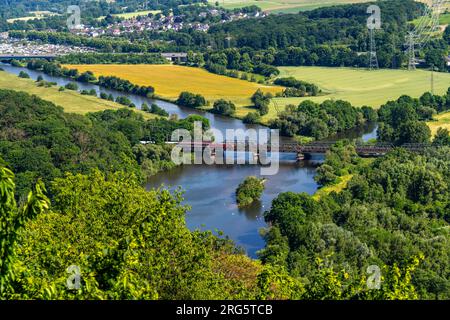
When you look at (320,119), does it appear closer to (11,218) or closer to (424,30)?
(424,30)

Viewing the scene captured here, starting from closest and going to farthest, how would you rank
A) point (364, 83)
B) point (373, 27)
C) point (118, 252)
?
point (118, 252)
point (364, 83)
point (373, 27)

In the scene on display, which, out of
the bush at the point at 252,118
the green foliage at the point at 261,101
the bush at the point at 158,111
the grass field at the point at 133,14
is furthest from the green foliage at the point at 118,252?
the grass field at the point at 133,14

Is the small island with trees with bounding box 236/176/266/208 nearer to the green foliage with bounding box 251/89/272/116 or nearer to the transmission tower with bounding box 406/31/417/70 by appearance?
the green foliage with bounding box 251/89/272/116

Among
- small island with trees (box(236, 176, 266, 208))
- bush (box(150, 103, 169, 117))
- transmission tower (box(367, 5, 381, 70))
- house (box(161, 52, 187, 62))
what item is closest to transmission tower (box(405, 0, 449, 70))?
transmission tower (box(367, 5, 381, 70))

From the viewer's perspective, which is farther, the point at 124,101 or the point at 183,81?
the point at 183,81

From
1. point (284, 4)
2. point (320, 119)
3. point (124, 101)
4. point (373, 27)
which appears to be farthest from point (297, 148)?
point (284, 4)

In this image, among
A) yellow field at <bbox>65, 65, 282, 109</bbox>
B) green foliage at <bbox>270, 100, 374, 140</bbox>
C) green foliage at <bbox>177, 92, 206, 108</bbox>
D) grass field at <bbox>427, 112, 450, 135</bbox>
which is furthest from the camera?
yellow field at <bbox>65, 65, 282, 109</bbox>

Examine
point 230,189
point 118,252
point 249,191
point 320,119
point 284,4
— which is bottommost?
point 230,189
